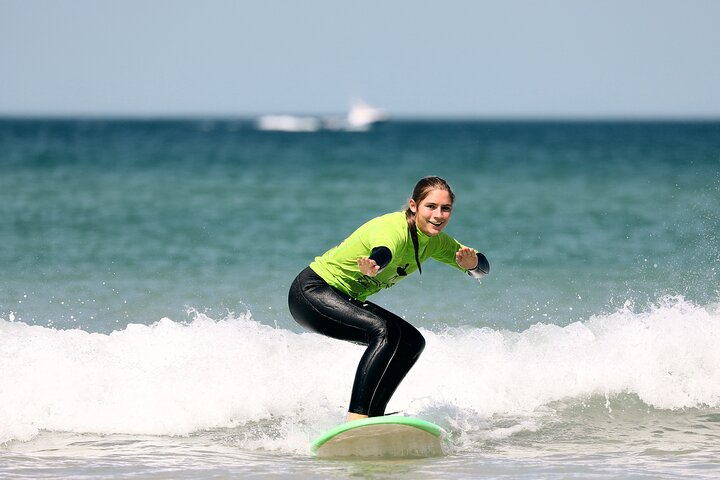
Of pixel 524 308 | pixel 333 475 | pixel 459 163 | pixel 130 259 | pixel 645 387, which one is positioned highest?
pixel 459 163

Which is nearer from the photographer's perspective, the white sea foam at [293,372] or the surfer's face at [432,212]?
the surfer's face at [432,212]

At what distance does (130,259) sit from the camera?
628 inches

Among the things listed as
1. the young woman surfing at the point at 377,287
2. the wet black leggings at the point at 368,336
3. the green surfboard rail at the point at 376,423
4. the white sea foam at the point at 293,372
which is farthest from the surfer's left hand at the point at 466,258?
the white sea foam at the point at 293,372

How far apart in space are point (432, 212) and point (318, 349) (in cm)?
327

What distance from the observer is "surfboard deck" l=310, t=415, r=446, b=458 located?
21.9 feet

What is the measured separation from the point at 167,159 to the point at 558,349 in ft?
121

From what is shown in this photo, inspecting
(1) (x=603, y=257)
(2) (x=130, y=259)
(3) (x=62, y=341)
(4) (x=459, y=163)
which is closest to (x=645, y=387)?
(3) (x=62, y=341)

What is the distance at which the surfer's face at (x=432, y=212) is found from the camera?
21.3 ft

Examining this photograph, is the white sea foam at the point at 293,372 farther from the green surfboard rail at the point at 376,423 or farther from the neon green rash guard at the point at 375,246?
the neon green rash guard at the point at 375,246

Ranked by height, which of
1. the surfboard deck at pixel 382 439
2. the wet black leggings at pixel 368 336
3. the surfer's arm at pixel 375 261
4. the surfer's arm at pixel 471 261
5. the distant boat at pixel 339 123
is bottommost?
the surfboard deck at pixel 382 439

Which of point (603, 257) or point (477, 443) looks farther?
point (603, 257)

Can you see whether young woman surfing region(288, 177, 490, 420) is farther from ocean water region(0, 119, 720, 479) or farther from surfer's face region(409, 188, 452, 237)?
ocean water region(0, 119, 720, 479)

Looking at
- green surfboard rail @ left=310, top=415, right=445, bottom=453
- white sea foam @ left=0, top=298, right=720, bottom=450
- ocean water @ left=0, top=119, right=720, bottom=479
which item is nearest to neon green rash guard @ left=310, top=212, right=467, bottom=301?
green surfboard rail @ left=310, top=415, right=445, bottom=453

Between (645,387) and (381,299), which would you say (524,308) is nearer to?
(381,299)
